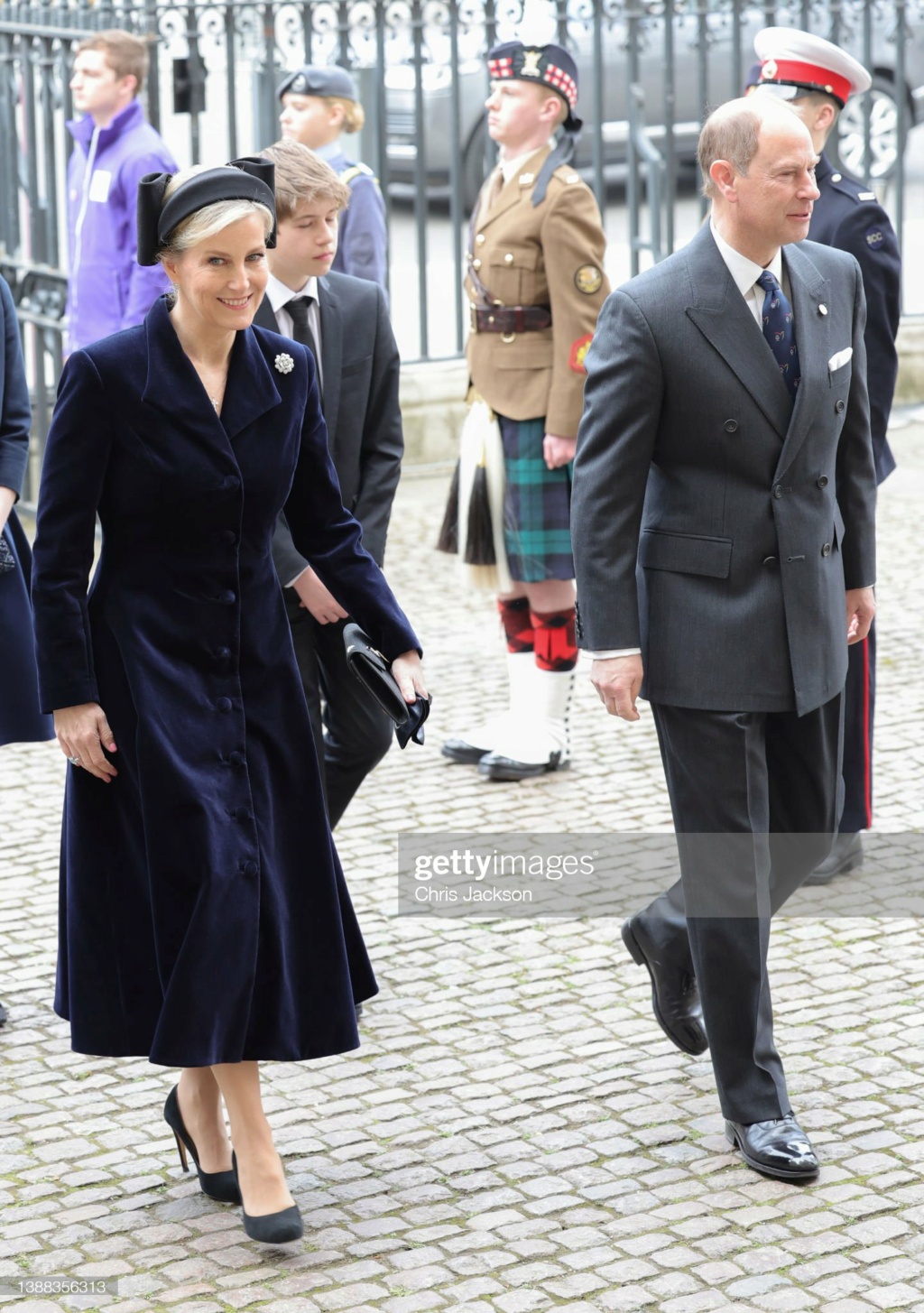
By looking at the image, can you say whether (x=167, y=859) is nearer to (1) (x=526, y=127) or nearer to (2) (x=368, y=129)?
(1) (x=526, y=127)

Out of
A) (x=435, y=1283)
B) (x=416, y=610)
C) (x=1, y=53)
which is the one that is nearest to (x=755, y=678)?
(x=435, y=1283)

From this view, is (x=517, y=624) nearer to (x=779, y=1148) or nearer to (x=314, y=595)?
(x=314, y=595)

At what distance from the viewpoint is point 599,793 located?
629 centimetres

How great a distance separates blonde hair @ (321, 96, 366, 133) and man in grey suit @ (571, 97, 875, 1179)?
3.82 metres

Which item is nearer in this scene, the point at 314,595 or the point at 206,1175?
the point at 206,1175

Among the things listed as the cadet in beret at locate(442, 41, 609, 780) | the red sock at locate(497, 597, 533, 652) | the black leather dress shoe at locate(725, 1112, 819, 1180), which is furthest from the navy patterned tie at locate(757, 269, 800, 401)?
the red sock at locate(497, 597, 533, 652)

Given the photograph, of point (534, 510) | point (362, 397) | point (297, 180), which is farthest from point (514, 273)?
point (297, 180)

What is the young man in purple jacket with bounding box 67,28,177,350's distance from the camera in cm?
763

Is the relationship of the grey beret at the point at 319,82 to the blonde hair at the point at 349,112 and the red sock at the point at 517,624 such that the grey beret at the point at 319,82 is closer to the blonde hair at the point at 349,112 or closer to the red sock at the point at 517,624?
the blonde hair at the point at 349,112

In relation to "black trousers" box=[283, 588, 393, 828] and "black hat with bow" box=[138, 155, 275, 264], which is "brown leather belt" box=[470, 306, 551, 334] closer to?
"black trousers" box=[283, 588, 393, 828]

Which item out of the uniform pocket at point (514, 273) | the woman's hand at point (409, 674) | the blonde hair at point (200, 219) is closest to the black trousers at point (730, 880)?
the woman's hand at point (409, 674)

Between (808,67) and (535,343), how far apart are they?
4.95ft

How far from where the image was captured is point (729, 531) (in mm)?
3916

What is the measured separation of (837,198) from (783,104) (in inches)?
54.7
